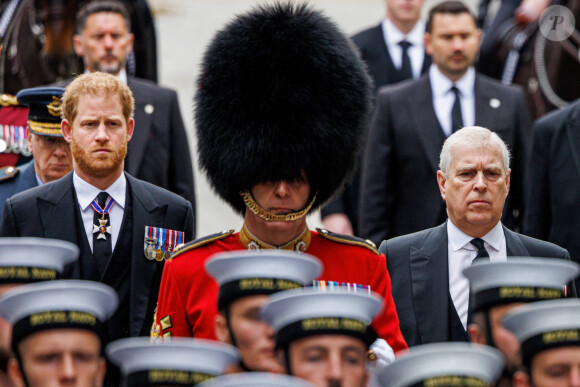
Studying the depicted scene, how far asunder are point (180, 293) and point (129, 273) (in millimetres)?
542

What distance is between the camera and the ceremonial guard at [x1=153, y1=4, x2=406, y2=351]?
5.96 meters

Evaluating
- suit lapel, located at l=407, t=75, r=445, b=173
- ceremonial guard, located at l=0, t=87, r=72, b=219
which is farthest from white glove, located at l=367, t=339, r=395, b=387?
suit lapel, located at l=407, t=75, r=445, b=173

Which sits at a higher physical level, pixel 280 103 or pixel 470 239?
pixel 280 103

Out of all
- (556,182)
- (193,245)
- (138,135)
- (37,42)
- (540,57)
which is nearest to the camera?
(193,245)

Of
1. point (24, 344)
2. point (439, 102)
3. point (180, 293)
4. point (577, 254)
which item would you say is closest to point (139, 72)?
point (439, 102)

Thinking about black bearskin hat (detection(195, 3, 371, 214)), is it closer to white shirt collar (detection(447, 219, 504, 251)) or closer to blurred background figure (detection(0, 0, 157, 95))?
white shirt collar (detection(447, 219, 504, 251))

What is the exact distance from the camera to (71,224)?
20.9 feet

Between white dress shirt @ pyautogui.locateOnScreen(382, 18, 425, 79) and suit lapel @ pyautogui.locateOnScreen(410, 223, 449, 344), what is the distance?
2956mm

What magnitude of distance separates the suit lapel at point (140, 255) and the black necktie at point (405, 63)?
322 centimetres

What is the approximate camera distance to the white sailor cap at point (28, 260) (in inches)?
201

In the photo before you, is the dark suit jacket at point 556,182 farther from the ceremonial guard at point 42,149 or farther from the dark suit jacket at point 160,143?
the ceremonial guard at point 42,149

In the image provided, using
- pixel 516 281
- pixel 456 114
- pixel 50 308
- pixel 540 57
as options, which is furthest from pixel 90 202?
pixel 540 57

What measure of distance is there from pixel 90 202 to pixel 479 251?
1.65 meters

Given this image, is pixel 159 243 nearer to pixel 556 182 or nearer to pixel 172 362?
pixel 172 362
